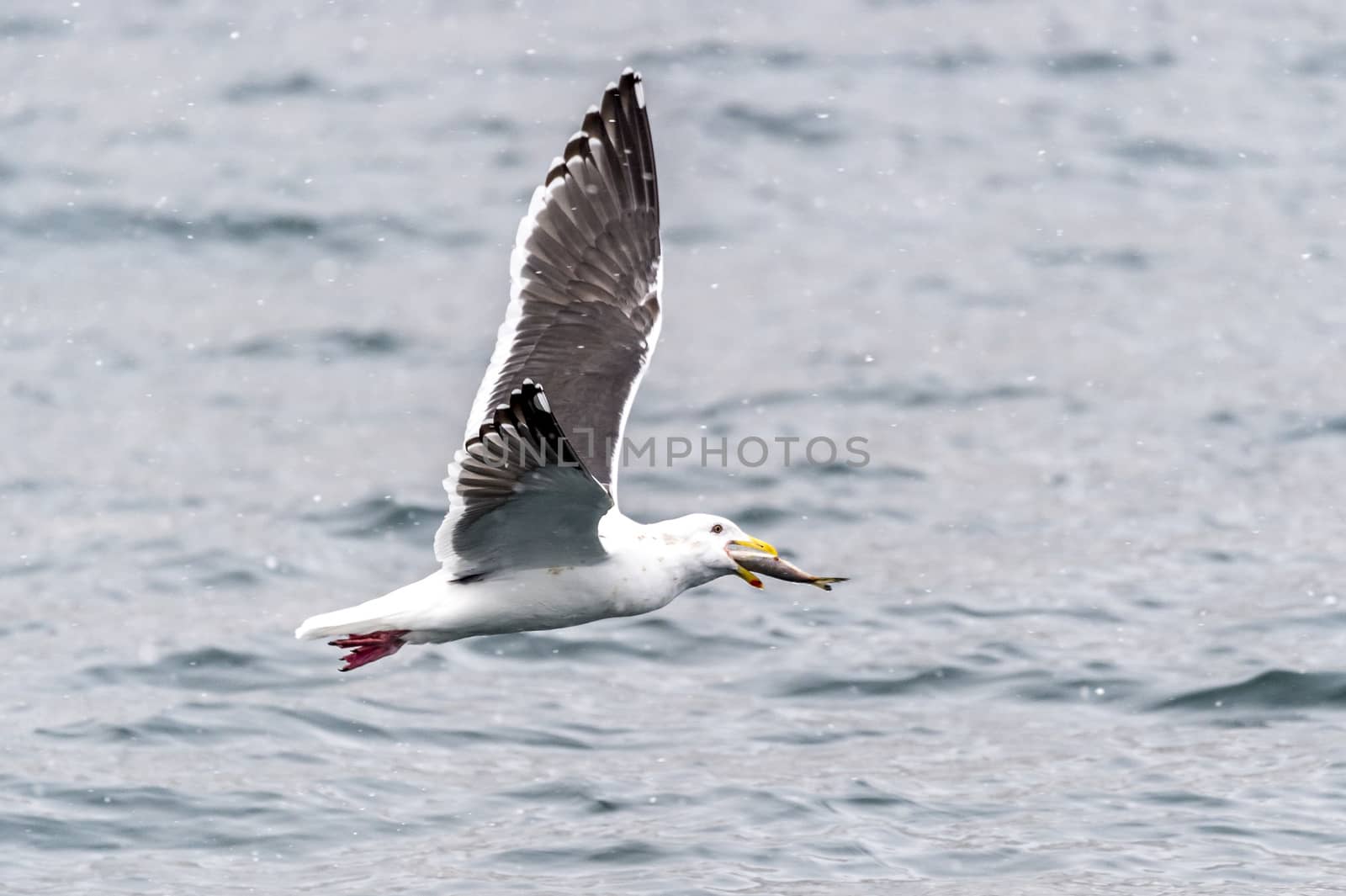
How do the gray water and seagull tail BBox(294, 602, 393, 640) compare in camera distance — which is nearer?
seagull tail BBox(294, 602, 393, 640)

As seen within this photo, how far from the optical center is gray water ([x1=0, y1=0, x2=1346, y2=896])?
36.9 feet

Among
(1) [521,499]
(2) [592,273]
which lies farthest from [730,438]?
(1) [521,499]

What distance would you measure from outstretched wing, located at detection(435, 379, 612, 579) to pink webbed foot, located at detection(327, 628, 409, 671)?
0.39 meters

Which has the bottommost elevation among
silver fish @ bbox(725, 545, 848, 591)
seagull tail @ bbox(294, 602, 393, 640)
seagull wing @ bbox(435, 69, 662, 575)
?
seagull tail @ bbox(294, 602, 393, 640)

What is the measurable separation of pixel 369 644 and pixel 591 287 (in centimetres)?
222

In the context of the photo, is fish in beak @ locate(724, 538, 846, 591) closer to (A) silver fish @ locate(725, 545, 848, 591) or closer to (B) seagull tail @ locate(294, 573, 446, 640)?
(A) silver fish @ locate(725, 545, 848, 591)

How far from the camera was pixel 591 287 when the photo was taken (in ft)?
33.4

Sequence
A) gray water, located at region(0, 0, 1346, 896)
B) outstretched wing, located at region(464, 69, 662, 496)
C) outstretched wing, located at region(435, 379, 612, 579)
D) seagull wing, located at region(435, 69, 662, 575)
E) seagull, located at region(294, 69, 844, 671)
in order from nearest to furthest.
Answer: outstretched wing, located at region(435, 379, 612, 579) → seagull, located at region(294, 69, 844, 671) → seagull wing, located at region(435, 69, 662, 575) → outstretched wing, located at region(464, 69, 662, 496) → gray water, located at region(0, 0, 1346, 896)

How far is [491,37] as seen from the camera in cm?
2262

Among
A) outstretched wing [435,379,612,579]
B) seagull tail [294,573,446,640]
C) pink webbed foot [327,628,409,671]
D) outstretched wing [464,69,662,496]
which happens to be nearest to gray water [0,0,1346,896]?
pink webbed foot [327,628,409,671]

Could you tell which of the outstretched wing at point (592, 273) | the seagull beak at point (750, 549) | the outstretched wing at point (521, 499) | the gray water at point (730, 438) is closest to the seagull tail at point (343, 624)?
the outstretched wing at point (521, 499)

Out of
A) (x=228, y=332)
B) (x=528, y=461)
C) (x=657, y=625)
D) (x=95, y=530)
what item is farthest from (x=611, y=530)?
(x=228, y=332)

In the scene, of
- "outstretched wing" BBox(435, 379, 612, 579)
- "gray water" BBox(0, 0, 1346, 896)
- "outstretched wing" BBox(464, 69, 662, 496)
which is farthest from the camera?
"gray water" BBox(0, 0, 1346, 896)

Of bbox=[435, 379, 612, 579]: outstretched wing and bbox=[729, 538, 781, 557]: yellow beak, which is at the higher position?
bbox=[435, 379, 612, 579]: outstretched wing
